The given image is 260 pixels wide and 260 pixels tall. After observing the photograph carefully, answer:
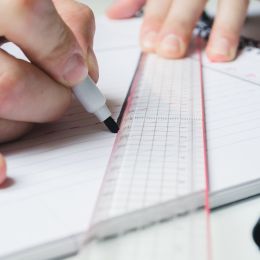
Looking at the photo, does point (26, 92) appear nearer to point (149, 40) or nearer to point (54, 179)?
point (54, 179)

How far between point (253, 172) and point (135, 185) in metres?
0.12

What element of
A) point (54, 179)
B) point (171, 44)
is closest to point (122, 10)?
point (171, 44)

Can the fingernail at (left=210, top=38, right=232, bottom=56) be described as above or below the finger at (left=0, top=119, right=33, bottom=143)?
below

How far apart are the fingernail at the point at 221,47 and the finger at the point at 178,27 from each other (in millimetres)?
53

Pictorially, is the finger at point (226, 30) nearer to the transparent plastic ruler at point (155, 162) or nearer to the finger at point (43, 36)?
the transparent plastic ruler at point (155, 162)

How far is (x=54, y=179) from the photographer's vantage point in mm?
402

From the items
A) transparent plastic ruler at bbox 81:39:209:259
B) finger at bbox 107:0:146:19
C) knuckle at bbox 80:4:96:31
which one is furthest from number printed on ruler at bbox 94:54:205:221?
finger at bbox 107:0:146:19

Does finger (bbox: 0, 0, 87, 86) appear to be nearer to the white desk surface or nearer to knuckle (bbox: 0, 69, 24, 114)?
knuckle (bbox: 0, 69, 24, 114)

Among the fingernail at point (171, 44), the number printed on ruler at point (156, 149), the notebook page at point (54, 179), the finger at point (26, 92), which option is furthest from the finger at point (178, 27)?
the finger at point (26, 92)

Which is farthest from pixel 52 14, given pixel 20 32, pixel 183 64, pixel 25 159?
pixel 183 64

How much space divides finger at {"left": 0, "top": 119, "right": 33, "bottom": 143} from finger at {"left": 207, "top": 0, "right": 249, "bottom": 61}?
39cm

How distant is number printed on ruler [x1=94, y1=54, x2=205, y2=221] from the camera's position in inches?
14.0

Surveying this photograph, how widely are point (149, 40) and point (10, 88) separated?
436mm

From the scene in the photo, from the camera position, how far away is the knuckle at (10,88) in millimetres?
430
